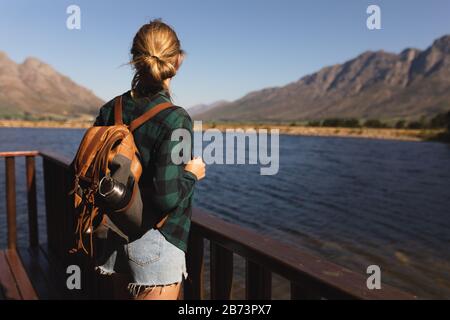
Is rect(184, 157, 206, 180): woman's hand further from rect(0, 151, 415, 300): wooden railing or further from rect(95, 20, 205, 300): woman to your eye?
rect(0, 151, 415, 300): wooden railing

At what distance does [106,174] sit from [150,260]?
1.49 feet

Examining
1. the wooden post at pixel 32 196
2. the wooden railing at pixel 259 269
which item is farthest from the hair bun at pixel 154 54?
the wooden post at pixel 32 196

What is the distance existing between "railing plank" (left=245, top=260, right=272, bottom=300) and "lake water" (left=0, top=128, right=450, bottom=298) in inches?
314

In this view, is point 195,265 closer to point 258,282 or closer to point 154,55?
point 258,282

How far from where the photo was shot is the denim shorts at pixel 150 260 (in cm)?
172

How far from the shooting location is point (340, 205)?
56.1ft

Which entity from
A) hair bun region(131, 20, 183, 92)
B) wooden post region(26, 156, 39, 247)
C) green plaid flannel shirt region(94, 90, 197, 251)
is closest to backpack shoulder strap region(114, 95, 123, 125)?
green plaid flannel shirt region(94, 90, 197, 251)

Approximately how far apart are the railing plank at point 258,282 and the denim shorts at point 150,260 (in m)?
0.32

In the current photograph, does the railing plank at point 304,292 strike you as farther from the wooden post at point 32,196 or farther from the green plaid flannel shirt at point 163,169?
the wooden post at point 32,196

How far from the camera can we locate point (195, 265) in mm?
2316

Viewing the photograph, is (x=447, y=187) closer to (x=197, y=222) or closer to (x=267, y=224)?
(x=267, y=224)

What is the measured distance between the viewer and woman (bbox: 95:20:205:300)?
1.62 metres

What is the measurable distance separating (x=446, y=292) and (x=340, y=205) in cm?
869

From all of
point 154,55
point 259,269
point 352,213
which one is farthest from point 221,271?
point 352,213
